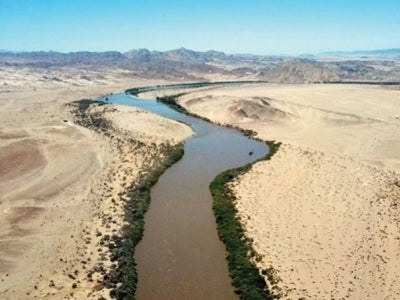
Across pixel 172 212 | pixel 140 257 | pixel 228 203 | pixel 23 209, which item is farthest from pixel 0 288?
pixel 228 203

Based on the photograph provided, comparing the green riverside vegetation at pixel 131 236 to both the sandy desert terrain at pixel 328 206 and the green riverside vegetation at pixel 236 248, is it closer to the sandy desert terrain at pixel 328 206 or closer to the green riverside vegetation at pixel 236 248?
the green riverside vegetation at pixel 236 248

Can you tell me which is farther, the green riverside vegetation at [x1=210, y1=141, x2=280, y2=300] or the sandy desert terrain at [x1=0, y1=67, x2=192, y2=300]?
the sandy desert terrain at [x1=0, y1=67, x2=192, y2=300]

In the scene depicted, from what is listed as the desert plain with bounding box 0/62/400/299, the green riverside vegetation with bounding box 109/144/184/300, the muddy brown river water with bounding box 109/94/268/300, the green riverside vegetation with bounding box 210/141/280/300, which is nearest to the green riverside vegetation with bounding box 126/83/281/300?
the green riverside vegetation with bounding box 210/141/280/300

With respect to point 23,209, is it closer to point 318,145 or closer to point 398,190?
point 398,190

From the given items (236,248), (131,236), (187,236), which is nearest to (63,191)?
(131,236)

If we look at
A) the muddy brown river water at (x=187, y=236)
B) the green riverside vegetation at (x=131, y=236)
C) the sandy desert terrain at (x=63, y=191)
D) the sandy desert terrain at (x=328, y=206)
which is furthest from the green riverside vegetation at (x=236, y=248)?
the sandy desert terrain at (x=63, y=191)

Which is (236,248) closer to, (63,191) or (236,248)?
(236,248)

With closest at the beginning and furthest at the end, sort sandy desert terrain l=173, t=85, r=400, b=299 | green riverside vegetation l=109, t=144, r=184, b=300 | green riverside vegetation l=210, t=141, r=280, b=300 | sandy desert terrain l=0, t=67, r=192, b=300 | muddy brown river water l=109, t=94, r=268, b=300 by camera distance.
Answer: green riverside vegetation l=210, t=141, r=280, b=300, green riverside vegetation l=109, t=144, r=184, b=300, muddy brown river water l=109, t=94, r=268, b=300, sandy desert terrain l=173, t=85, r=400, b=299, sandy desert terrain l=0, t=67, r=192, b=300

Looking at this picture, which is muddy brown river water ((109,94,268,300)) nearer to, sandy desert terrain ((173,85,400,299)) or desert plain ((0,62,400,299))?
desert plain ((0,62,400,299))
